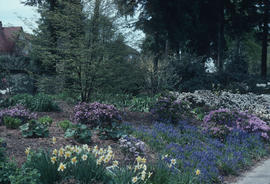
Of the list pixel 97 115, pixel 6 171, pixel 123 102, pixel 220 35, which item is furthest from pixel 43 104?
pixel 220 35

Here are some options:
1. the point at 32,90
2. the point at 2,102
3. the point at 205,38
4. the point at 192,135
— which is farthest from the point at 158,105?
the point at 205,38

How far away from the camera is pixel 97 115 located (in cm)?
671

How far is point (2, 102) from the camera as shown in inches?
368

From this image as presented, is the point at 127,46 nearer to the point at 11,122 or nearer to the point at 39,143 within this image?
the point at 11,122

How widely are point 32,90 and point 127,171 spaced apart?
11583 mm

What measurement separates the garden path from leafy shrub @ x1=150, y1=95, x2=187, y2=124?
308cm

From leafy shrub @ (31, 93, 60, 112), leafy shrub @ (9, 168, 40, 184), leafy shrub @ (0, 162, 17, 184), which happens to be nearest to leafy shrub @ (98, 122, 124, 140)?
leafy shrub @ (0, 162, 17, 184)

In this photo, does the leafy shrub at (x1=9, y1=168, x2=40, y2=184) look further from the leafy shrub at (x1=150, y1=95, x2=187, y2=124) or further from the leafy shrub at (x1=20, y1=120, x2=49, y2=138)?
the leafy shrub at (x1=150, y1=95, x2=187, y2=124)

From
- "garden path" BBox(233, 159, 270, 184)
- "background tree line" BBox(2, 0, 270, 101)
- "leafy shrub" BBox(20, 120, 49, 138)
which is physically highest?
"background tree line" BBox(2, 0, 270, 101)

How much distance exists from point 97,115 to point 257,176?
349cm

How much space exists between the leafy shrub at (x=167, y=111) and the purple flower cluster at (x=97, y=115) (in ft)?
6.64

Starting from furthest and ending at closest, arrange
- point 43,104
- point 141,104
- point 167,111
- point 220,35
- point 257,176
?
point 220,35, point 141,104, point 43,104, point 167,111, point 257,176

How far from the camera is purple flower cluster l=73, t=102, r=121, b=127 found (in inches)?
265

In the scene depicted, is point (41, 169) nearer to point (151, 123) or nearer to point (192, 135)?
point (192, 135)
